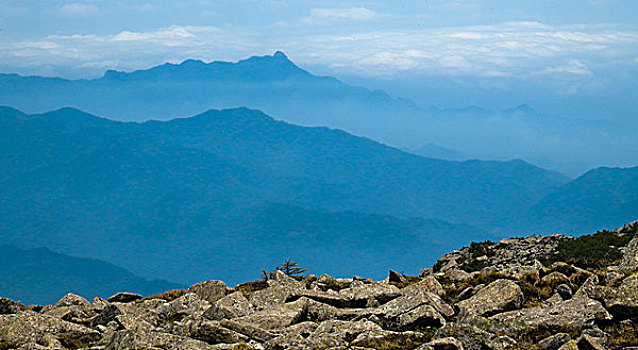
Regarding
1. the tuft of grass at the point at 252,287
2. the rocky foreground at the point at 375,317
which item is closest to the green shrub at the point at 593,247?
the rocky foreground at the point at 375,317

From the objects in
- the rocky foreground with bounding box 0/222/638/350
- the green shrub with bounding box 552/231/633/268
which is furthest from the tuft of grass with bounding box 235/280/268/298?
the green shrub with bounding box 552/231/633/268

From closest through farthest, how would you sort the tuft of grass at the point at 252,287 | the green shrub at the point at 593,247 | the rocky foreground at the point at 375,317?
the rocky foreground at the point at 375,317 < the tuft of grass at the point at 252,287 < the green shrub at the point at 593,247

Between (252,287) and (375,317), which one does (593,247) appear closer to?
(252,287)

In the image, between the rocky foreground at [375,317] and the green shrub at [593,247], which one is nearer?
the rocky foreground at [375,317]

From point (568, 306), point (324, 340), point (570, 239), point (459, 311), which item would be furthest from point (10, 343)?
point (570, 239)

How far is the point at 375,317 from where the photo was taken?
22375 mm

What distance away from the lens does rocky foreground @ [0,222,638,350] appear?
19125 mm

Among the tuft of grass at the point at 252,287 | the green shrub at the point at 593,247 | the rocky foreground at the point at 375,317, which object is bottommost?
the green shrub at the point at 593,247

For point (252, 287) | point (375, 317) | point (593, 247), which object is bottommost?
point (593, 247)

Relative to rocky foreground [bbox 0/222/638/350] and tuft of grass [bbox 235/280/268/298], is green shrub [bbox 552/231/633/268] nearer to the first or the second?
rocky foreground [bbox 0/222/638/350]

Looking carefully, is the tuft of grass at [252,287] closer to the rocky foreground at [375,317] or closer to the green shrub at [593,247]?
the rocky foreground at [375,317]

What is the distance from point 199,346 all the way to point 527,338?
1144 cm

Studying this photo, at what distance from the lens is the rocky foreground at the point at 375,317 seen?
62.7ft

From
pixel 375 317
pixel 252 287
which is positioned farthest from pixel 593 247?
pixel 375 317
